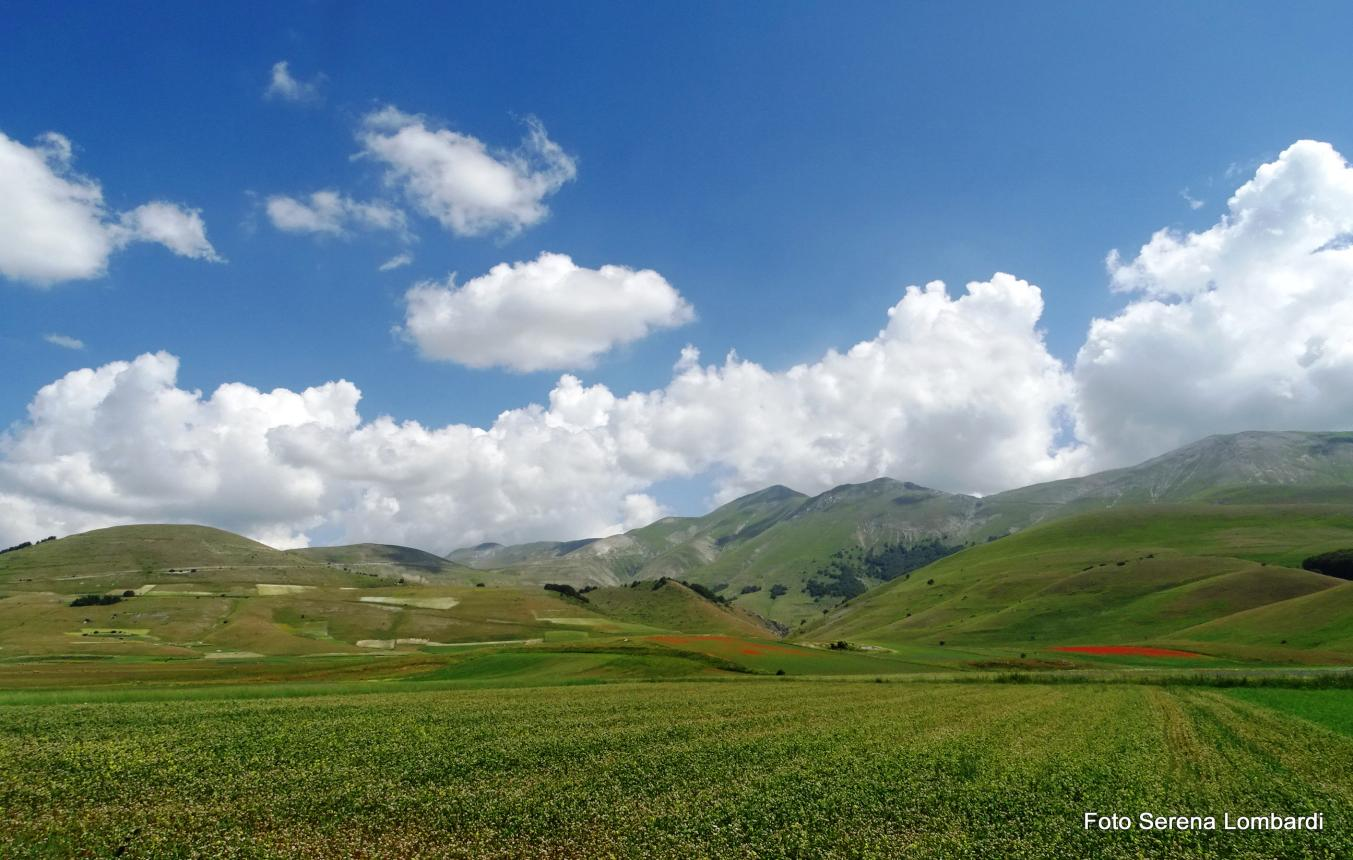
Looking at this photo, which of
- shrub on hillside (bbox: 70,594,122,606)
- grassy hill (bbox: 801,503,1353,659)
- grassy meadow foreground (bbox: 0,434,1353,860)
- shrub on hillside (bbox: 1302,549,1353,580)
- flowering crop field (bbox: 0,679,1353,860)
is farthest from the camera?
shrub on hillside (bbox: 70,594,122,606)

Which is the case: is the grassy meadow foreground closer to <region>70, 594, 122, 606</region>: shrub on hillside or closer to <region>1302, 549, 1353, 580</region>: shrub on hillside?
<region>1302, 549, 1353, 580</region>: shrub on hillside

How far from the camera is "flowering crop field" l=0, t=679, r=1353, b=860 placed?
19828 millimetres

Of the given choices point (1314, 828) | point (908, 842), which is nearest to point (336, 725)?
point (908, 842)

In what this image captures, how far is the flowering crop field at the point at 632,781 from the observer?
19828 mm

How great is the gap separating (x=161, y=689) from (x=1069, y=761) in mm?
70207

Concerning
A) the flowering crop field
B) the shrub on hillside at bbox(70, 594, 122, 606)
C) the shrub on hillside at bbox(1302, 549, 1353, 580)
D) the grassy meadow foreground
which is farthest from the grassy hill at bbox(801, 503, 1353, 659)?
the shrub on hillside at bbox(70, 594, 122, 606)

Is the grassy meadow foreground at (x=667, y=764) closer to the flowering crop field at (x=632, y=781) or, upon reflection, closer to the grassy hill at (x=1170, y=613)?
the flowering crop field at (x=632, y=781)

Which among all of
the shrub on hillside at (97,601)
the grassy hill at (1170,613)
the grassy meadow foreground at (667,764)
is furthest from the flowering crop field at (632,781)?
the shrub on hillside at (97,601)

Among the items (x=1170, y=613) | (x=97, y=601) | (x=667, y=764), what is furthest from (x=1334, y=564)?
(x=97, y=601)

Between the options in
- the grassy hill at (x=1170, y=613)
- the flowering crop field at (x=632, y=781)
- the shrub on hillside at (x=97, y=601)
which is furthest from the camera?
the shrub on hillside at (x=97, y=601)

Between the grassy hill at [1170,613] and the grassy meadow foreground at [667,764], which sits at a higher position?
the grassy meadow foreground at [667,764]

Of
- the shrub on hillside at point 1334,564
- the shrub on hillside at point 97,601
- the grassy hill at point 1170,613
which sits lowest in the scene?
the grassy hill at point 1170,613

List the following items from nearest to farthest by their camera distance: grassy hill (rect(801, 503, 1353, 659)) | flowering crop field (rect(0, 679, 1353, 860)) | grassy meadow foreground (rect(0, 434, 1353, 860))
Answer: flowering crop field (rect(0, 679, 1353, 860)) < grassy meadow foreground (rect(0, 434, 1353, 860)) < grassy hill (rect(801, 503, 1353, 659))

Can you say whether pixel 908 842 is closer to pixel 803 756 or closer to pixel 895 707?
pixel 803 756
